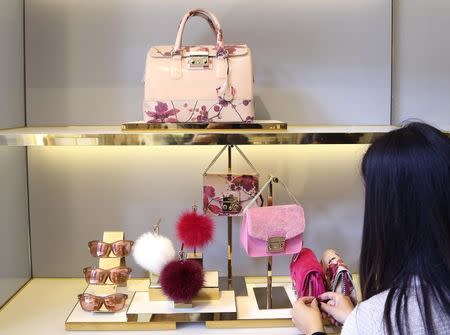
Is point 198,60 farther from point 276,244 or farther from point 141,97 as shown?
point 276,244

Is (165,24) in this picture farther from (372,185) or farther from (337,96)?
(372,185)

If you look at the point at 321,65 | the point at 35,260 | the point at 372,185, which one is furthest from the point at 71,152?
the point at 372,185

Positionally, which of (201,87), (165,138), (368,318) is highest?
(201,87)

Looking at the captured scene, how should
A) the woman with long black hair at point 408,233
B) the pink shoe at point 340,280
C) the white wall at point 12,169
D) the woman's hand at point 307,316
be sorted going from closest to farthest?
the woman with long black hair at point 408,233 < the woman's hand at point 307,316 < the pink shoe at point 340,280 < the white wall at point 12,169

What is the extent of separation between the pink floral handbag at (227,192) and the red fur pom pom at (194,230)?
0.21 ft

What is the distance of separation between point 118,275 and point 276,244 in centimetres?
34

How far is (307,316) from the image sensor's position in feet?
3.69

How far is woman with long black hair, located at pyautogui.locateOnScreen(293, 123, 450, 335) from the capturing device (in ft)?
2.86

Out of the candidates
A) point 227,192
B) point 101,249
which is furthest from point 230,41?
point 101,249

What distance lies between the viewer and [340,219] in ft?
4.96

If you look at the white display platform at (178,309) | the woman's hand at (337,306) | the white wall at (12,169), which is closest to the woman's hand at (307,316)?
the woman's hand at (337,306)

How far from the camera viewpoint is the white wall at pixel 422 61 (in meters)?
1.46

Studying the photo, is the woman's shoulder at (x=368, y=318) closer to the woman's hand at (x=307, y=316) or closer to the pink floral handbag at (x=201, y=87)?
the woman's hand at (x=307, y=316)

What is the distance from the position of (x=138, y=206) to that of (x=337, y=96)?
1.86 ft
